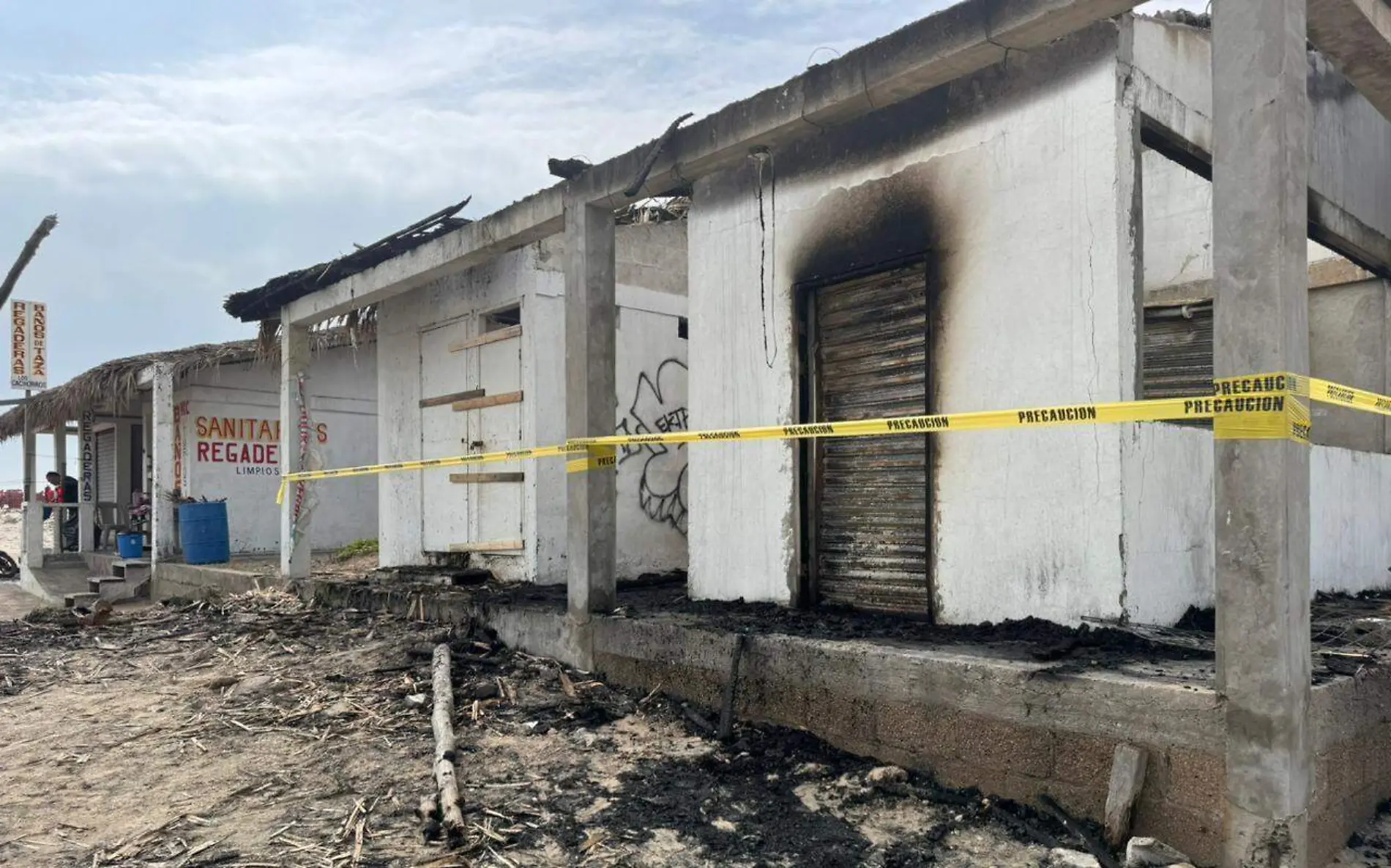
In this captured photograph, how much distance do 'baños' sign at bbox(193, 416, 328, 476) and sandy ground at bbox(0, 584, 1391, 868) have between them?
8.60 m

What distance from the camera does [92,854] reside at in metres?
3.56

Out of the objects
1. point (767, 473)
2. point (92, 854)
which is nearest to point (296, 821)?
point (92, 854)

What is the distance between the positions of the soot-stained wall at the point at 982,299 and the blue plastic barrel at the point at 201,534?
868cm

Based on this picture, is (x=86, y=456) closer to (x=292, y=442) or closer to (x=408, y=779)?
(x=292, y=442)

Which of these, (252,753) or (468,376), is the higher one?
(468,376)

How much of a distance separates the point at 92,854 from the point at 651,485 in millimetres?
5496

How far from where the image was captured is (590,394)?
235 inches

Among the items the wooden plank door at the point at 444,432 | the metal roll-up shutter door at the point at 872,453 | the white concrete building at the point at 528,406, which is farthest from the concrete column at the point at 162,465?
the metal roll-up shutter door at the point at 872,453

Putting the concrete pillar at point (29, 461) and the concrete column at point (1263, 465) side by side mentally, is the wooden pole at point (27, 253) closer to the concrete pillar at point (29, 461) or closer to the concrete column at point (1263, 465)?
the concrete pillar at point (29, 461)

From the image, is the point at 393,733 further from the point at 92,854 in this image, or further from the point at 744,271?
the point at 744,271

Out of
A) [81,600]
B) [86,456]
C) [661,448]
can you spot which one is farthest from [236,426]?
[661,448]

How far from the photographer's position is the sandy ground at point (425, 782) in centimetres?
347

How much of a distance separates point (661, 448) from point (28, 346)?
1344cm

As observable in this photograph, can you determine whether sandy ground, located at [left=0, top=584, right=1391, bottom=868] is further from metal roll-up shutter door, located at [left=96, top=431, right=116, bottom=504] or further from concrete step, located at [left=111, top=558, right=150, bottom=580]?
metal roll-up shutter door, located at [left=96, top=431, right=116, bottom=504]
